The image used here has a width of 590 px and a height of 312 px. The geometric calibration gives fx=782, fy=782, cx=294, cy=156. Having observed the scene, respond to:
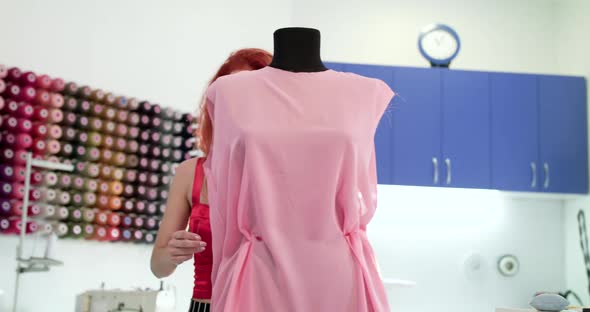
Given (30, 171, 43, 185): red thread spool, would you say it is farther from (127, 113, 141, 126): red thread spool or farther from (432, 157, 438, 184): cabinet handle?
(432, 157, 438, 184): cabinet handle

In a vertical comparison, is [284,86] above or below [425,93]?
below

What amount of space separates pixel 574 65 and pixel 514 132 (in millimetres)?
726

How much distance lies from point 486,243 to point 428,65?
4.35ft

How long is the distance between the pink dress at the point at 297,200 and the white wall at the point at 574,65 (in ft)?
13.6

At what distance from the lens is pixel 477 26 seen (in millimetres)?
5703

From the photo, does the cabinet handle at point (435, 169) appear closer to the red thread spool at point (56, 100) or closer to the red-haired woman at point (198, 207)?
the red thread spool at point (56, 100)

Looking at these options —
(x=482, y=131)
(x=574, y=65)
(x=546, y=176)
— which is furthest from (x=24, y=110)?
(x=574, y=65)

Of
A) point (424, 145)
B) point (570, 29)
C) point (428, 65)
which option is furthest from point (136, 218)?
point (570, 29)

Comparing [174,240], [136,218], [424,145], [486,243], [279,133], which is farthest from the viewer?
[486,243]

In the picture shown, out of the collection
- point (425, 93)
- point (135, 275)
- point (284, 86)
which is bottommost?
point (135, 275)

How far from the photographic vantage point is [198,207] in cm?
193

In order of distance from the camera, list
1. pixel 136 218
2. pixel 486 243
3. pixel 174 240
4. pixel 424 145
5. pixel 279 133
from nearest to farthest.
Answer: pixel 279 133, pixel 174 240, pixel 136 218, pixel 424 145, pixel 486 243

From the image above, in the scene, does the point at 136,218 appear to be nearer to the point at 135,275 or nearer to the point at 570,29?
the point at 135,275

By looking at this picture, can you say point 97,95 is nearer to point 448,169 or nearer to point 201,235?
point 448,169
